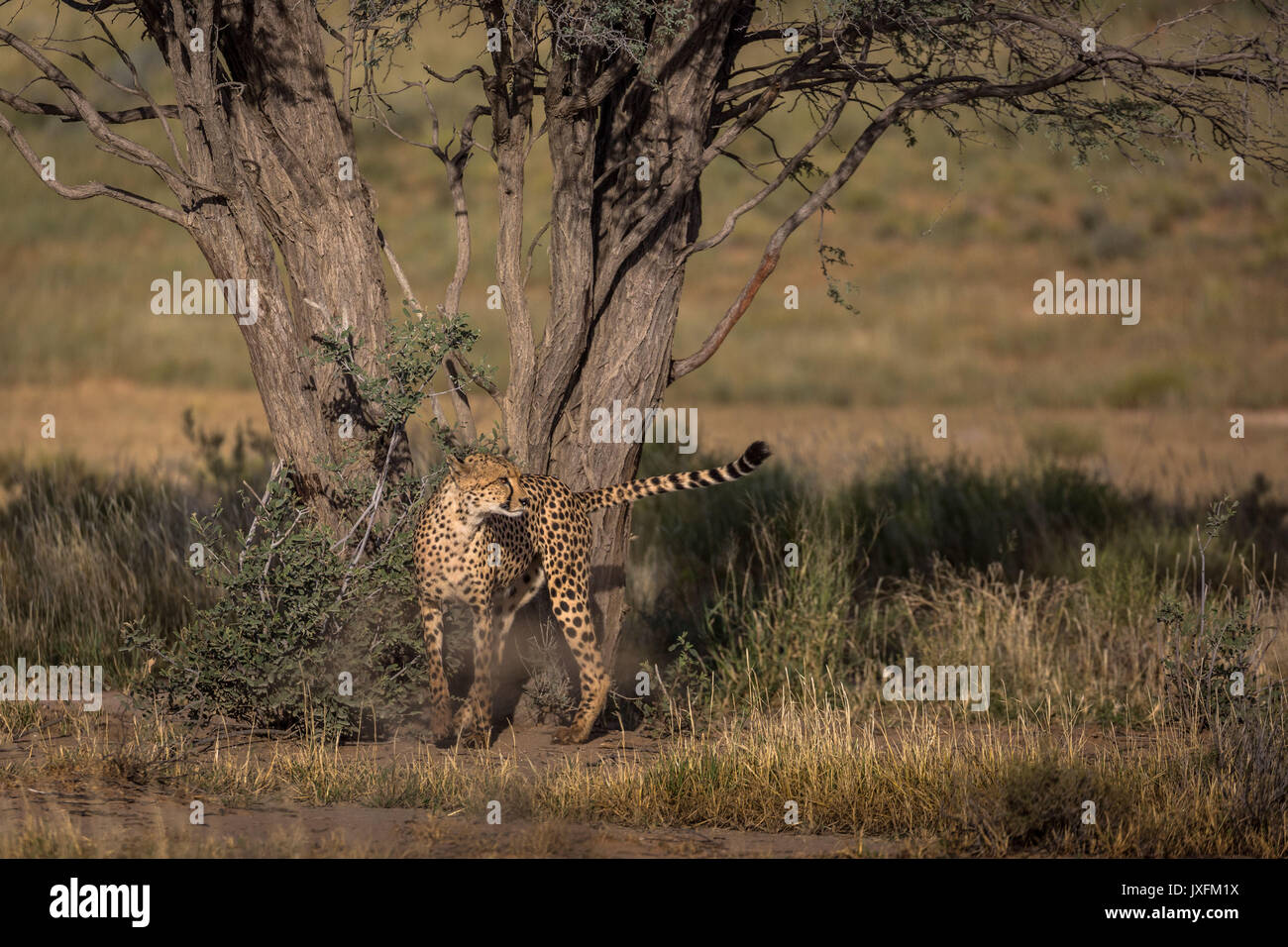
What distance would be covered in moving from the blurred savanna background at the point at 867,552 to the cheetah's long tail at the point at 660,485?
73cm

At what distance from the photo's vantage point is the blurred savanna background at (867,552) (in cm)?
576

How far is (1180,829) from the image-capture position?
17.7 ft

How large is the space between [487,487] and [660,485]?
3.01 feet

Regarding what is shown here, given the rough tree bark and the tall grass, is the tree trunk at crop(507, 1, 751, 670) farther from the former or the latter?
the tall grass

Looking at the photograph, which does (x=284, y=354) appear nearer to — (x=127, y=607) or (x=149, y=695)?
(x=149, y=695)

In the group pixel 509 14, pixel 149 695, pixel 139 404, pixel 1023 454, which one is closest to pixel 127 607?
pixel 149 695

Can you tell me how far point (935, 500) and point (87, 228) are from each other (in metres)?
25.9

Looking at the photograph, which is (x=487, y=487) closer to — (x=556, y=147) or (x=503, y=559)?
(x=503, y=559)

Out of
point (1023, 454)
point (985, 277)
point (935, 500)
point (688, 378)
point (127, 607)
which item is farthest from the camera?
point (985, 277)

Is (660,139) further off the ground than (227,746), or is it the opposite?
(660,139)

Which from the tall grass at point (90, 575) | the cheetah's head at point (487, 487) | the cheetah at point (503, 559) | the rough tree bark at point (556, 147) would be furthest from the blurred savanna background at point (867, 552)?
the cheetah's head at point (487, 487)

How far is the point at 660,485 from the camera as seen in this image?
7.07m

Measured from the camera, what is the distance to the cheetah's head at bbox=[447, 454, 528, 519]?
6566mm

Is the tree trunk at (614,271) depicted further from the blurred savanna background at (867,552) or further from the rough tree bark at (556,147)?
the blurred savanna background at (867,552)
